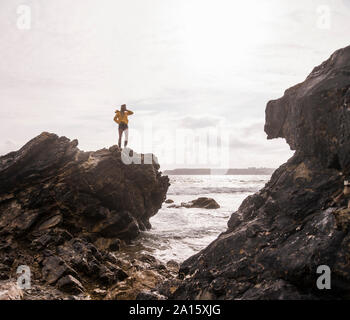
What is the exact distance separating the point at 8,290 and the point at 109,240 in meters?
8.66

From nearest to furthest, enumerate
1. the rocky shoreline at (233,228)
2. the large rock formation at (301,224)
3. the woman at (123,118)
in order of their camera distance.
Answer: the large rock formation at (301,224) < the rocky shoreline at (233,228) < the woman at (123,118)

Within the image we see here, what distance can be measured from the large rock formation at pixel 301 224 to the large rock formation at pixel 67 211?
5.41 m

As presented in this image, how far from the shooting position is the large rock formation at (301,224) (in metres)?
5.25

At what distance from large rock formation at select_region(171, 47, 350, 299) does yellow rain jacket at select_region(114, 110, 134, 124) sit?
41.7 ft

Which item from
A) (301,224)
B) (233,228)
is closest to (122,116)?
(233,228)

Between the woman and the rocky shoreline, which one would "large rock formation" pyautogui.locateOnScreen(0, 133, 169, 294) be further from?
the woman

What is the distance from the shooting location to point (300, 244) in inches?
230

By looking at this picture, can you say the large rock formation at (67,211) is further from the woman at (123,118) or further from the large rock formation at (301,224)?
the large rock formation at (301,224)

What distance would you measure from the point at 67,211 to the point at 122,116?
25.9ft

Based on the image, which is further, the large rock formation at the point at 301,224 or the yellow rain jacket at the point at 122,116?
the yellow rain jacket at the point at 122,116

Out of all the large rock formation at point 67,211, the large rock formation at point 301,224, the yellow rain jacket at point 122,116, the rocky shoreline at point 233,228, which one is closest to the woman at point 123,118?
the yellow rain jacket at point 122,116

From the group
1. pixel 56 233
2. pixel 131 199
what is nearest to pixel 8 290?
pixel 56 233
